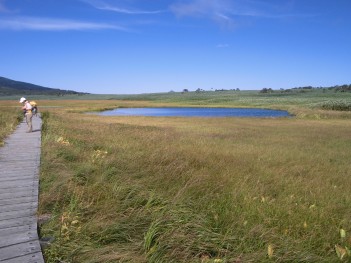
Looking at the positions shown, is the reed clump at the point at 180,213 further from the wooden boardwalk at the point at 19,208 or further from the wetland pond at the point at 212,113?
the wetland pond at the point at 212,113

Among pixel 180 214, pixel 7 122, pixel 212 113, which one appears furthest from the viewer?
pixel 212 113

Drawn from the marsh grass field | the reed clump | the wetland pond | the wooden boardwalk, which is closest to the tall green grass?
the wooden boardwalk

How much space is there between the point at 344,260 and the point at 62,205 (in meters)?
4.47

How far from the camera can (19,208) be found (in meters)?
5.60

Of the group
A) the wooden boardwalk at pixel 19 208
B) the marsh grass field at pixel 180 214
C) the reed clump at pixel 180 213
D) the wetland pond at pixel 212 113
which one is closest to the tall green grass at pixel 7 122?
the wooden boardwalk at pixel 19 208

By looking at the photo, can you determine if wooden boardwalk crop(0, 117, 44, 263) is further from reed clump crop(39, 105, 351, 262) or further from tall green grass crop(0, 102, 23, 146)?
tall green grass crop(0, 102, 23, 146)

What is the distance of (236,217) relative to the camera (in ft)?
19.9

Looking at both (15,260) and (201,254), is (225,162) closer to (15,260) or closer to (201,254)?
(201,254)

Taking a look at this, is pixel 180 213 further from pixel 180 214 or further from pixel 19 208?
pixel 19 208

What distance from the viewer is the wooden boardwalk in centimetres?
413

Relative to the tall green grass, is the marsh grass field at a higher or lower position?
lower

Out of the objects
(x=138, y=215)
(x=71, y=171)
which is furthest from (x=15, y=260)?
(x=71, y=171)

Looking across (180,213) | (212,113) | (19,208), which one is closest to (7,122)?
(19,208)

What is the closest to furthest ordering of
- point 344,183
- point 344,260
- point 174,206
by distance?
point 344,260 < point 174,206 < point 344,183
